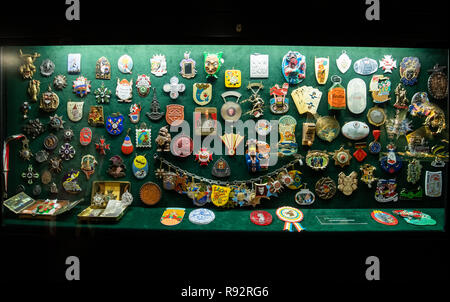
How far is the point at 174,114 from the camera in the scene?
220cm

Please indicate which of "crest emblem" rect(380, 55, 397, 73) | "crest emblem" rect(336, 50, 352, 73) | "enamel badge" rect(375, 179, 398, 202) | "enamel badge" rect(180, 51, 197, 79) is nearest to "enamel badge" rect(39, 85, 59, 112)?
"enamel badge" rect(180, 51, 197, 79)

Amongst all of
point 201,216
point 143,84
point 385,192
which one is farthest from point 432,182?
point 143,84

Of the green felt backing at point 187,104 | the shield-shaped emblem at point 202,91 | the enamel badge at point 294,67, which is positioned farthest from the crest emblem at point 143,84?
the enamel badge at point 294,67

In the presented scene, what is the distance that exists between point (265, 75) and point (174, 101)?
1.00 meters

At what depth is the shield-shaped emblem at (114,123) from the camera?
2223 mm

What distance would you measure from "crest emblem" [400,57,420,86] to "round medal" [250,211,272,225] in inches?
A: 79.2

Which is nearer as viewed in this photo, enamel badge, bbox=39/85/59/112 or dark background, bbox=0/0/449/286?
dark background, bbox=0/0/449/286

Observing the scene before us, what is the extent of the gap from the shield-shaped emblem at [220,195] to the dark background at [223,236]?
0.46 m

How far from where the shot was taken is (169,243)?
1804 millimetres

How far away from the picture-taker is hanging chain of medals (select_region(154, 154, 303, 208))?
222cm

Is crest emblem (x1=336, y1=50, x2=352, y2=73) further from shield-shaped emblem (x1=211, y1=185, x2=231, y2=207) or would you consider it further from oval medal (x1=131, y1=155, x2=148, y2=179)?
oval medal (x1=131, y1=155, x2=148, y2=179)

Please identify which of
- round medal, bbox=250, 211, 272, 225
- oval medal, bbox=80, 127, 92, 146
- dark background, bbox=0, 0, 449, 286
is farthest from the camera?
oval medal, bbox=80, 127, 92, 146
